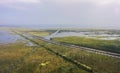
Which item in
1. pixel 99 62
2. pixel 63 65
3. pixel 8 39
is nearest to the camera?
pixel 63 65

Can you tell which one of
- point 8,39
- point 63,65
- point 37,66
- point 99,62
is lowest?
point 8,39

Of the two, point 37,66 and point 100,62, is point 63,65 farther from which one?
point 100,62

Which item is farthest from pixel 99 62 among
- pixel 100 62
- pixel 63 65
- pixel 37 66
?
pixel 37 66

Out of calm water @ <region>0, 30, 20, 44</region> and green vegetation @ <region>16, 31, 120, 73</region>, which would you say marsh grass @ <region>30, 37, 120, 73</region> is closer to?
green vegetation @ <region>16, 31, 120, 73</region>

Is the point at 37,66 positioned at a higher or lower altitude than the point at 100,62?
lower

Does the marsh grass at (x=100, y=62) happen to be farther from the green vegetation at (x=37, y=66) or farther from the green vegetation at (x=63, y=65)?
the green vegetation at (x=37, y=66)

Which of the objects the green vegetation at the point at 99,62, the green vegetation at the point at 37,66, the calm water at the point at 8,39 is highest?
the green vegetation at the point at 99,62

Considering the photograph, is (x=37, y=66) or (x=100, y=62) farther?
(x=100, y=62)

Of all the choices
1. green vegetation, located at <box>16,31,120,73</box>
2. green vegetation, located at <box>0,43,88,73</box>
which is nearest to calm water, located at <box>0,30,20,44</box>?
green vegetation, located at <box>0,43,88,73</box>

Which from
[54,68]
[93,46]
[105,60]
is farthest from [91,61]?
[93,46]

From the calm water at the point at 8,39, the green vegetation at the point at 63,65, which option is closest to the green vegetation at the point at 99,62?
the green vegetation at the point at 63,65

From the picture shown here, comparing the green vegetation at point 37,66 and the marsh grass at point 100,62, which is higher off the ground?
the marsh grass at point 100,62

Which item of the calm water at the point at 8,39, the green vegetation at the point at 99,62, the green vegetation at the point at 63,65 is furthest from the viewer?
the calm water at the point at 8,39
